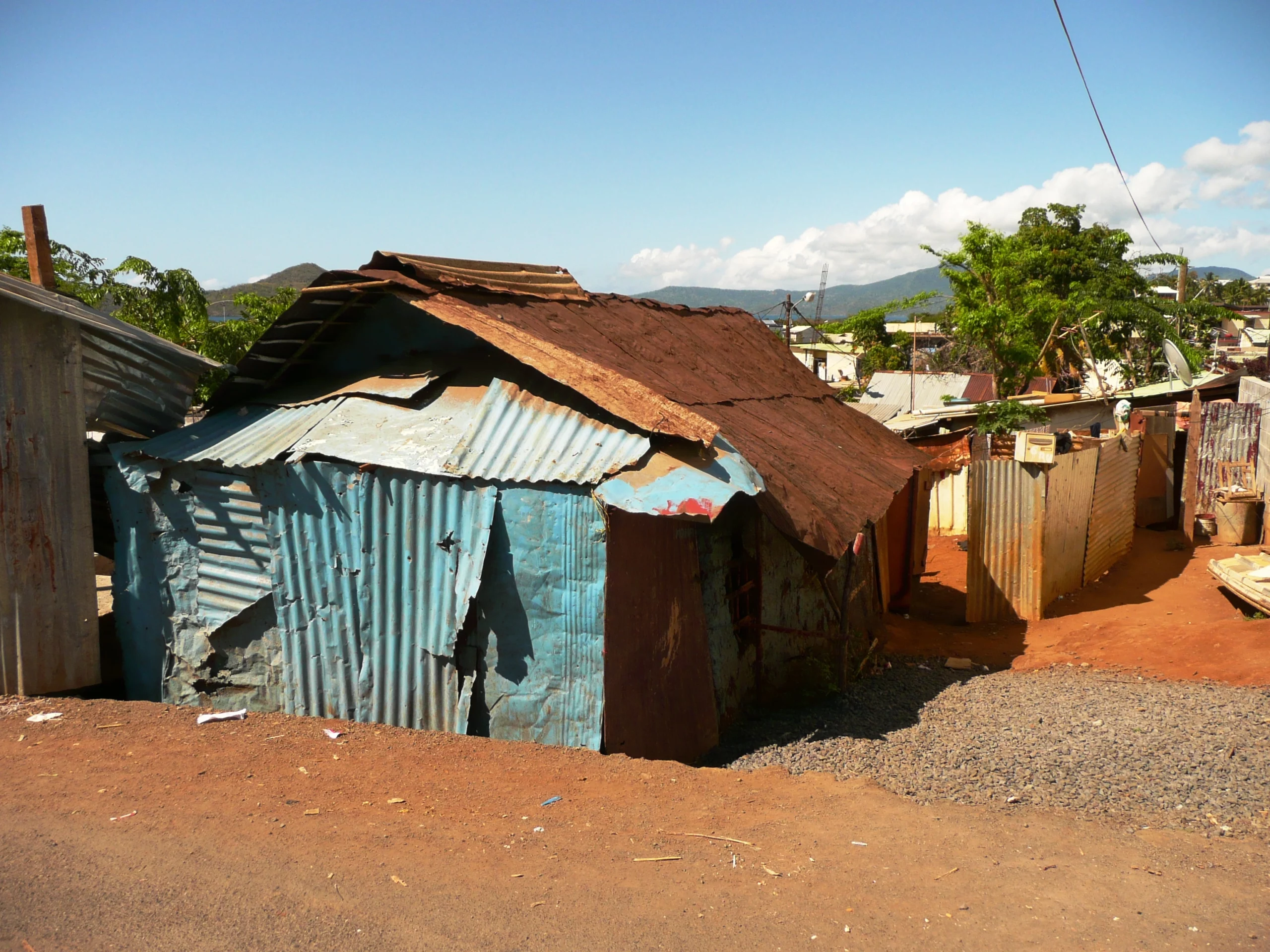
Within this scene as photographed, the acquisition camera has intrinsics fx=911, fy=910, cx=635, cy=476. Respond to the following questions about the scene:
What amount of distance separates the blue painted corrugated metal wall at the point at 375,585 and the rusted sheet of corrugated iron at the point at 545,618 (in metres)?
0.18

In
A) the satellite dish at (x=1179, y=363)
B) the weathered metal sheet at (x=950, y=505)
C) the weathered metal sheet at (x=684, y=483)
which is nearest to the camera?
the weathered metal sheet at (x=684, y=483)

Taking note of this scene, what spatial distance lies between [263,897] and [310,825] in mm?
773

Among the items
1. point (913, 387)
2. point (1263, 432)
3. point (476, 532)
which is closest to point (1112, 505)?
point (1263, 432)

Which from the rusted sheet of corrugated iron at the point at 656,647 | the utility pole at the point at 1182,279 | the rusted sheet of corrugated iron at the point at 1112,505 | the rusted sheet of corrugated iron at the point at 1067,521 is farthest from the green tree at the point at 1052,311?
the rusted sheet of corrugated iron at the point at 656,647

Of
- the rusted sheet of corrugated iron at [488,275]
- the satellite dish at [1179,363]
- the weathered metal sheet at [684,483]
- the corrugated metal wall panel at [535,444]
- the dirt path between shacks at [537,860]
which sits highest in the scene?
the rusted sheet of corrugated iron at [488,275]

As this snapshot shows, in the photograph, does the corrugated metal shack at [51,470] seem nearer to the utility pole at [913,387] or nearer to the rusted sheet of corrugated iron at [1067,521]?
the rusted sheet of corrugated iron at [1067,521]

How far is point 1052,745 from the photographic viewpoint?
6.29 metres

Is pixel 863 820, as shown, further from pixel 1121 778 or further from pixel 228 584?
pixel 228 584

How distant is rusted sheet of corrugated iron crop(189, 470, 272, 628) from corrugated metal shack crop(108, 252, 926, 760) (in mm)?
18

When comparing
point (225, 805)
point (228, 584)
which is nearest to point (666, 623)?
point (225, 805)

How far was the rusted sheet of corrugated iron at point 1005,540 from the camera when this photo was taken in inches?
408

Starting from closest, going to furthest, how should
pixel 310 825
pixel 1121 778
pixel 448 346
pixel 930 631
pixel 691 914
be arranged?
pixel 691 914 < pixel 310 825 < pixel 1121 778 < pixel 448 346 < pixel 930 631

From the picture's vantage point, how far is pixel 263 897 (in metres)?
4.09

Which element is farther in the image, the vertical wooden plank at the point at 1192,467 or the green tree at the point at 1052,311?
the green tree at the point at 1052,311
